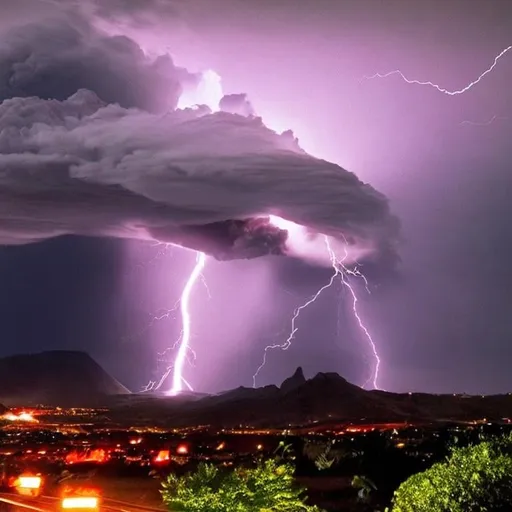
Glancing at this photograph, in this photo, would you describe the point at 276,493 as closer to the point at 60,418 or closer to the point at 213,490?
the point at 213,490

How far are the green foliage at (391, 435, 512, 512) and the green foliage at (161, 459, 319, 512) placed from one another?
252 cm

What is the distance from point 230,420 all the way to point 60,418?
81.4ft

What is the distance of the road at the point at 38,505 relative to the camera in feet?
59.3

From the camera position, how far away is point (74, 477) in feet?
102

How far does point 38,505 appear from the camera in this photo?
19219 mm

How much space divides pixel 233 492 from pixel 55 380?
157982mm

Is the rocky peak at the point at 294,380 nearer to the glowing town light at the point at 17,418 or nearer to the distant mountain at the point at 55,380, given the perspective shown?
the glowing town light at the point at 17,418

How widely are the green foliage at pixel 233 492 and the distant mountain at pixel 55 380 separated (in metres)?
128

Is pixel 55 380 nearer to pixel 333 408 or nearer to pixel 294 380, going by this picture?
pixel 294 380

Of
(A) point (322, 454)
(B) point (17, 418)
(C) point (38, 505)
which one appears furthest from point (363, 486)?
(B) point (17, 418)

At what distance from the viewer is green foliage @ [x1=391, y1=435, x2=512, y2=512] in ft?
36.5

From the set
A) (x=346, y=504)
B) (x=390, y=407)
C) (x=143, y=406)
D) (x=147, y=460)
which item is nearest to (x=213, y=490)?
(x=346, y=504)

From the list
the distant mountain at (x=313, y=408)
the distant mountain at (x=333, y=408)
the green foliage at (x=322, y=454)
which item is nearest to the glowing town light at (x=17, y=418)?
the distant mountain at (x=313, y=408)

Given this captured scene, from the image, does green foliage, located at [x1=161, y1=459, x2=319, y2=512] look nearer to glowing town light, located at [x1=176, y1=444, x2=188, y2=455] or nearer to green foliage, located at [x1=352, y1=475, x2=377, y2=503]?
green foliage, located at [x1=352, y1=475, x2=377, y2=503]
